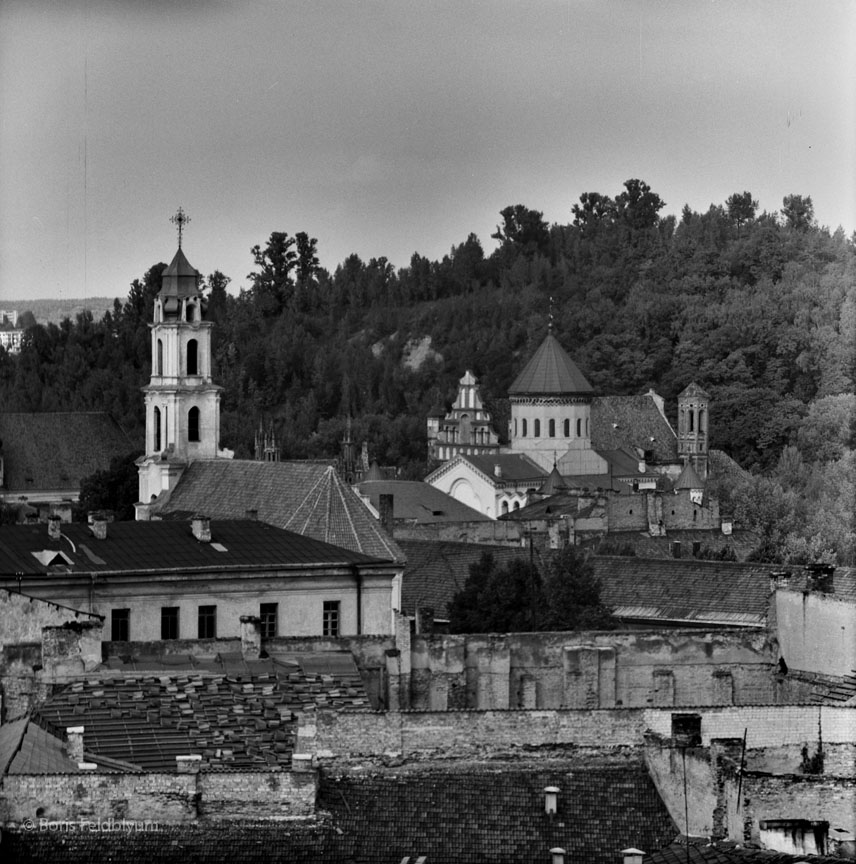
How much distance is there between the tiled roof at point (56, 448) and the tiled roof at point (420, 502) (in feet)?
66.7

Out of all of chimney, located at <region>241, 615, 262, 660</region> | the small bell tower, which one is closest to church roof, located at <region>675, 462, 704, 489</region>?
the small bell tower

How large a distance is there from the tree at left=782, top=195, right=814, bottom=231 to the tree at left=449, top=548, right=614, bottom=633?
262 ft

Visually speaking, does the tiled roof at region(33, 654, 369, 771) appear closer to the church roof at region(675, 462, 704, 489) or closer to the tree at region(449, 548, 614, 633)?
the tree at region(449, 548, 614, 633)

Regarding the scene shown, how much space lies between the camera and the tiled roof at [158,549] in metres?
64.0

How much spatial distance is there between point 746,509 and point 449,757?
7062 centimetres

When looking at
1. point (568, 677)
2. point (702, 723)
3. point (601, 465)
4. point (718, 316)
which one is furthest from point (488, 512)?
point (702, 723)

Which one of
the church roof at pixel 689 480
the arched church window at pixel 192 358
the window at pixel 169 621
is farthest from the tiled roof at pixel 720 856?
the church roof at pixel 689 480

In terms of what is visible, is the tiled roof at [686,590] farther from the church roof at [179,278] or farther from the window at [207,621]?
the church roof at [179,278]

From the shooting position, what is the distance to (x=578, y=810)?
38875 millimetres

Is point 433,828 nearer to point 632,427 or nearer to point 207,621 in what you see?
point 207,621

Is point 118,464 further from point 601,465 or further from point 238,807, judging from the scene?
point 238,807

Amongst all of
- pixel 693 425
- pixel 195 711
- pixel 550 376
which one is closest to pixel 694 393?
pixel 693 425

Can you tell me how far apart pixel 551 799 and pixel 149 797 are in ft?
16.9

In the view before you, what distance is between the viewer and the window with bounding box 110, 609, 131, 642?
6328 centimetres
